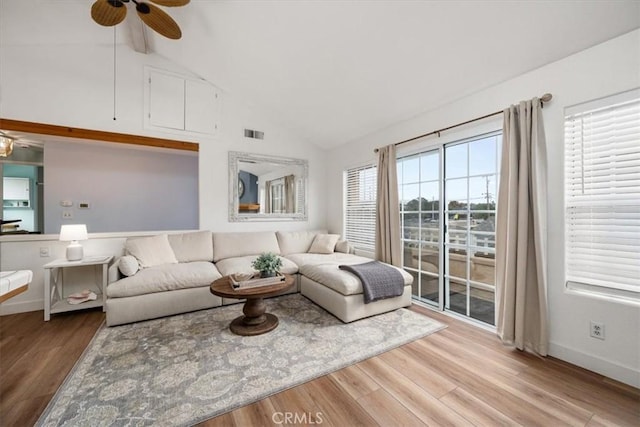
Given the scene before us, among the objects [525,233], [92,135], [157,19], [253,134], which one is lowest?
[525,233]

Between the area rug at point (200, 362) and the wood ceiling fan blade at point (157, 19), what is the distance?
293cm

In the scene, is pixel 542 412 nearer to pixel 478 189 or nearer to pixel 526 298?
pixel 526 298

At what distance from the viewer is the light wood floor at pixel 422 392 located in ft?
4.66

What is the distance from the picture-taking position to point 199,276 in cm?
291

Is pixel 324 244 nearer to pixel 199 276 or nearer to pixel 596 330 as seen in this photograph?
pixel 199 276

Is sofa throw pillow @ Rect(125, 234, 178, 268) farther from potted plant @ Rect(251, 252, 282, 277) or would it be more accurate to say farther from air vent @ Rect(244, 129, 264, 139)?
air vent @ Rect(244, 129, 264, 139)

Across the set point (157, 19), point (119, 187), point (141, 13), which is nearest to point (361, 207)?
point (157, 19)

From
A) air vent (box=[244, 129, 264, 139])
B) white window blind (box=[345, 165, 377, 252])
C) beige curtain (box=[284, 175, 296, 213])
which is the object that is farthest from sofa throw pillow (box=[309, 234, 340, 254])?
air vent (box=[244, 129, 264, 139])

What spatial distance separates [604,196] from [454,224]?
47.5 inches

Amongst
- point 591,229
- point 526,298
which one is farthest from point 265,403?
point 591,229

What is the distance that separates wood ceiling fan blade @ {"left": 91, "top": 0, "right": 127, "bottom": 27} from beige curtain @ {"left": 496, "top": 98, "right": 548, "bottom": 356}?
11.6 ft

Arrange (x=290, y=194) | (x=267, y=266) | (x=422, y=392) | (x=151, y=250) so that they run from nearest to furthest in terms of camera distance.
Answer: (x=422, y=392) < (x=267, y=266) < (x=151, y=250) < (x=290, y=194)

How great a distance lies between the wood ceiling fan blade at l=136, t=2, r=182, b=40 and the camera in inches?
86.3

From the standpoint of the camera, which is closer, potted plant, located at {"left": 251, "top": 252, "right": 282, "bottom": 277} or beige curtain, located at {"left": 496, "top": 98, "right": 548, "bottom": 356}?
beige curtain, located at {"left": 496, "top": 98, "right": 548, "bottom": 356}
